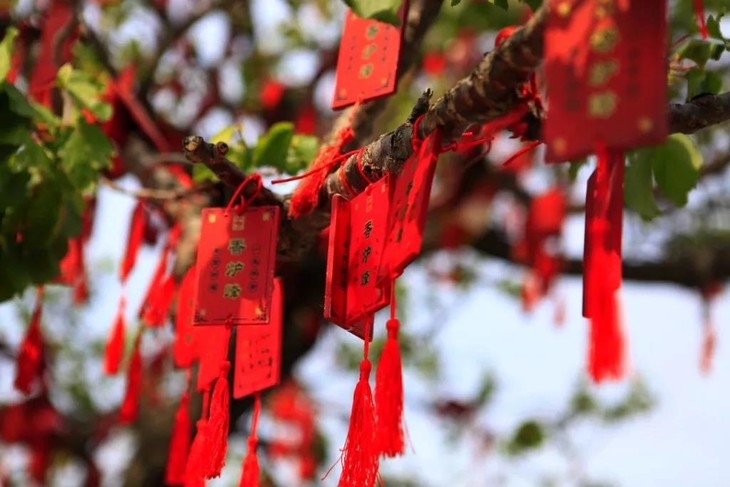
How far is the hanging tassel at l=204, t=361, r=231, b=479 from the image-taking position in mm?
1150

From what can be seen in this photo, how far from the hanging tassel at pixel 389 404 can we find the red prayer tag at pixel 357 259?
46 millimetres

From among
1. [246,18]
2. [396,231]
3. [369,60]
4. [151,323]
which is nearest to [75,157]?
[151,323]

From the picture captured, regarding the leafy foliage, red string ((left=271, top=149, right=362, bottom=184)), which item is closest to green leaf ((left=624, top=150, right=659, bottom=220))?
the leafy foliage

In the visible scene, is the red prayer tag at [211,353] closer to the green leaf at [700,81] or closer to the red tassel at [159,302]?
the red tassel at [159,302]

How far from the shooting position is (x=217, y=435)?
117 cm

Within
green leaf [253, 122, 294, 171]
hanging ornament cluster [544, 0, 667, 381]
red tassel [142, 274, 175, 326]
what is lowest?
red tassel [142, 274, 175, 326]

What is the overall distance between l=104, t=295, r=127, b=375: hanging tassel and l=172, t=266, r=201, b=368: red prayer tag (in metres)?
0.20

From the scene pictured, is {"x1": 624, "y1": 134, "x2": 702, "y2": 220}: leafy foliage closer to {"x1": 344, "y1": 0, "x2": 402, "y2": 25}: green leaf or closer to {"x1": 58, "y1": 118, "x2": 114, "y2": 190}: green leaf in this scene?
{"x1": 344, "y1": 0, "x2": 402, "y2": 25}: green leaf

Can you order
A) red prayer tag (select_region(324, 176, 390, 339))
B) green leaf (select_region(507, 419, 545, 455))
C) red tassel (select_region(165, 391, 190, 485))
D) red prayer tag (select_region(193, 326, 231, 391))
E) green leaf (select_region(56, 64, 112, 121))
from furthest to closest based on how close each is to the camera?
green leaf (select_region(507, 419, 545, 455)) < green leaf (select_region(56, 64, 112, 121)) < red tassel (select_region(165, 391, 190, 485)) < red prayer tag (select_region(193, 326, 231, 391)) < red prayer tag (select_region(324, 176, 390, 339))

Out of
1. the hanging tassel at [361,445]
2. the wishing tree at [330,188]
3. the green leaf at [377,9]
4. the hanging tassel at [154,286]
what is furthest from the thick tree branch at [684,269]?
the green leaf at [377,9]

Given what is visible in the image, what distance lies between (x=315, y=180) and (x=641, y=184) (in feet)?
1.39

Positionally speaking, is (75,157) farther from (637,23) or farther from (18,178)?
(637,23)

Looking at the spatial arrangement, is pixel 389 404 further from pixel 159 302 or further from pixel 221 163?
pixel 159 302

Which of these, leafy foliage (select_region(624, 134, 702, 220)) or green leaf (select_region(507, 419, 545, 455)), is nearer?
leafy foliage (select_region(624, 134, 702, 220))
